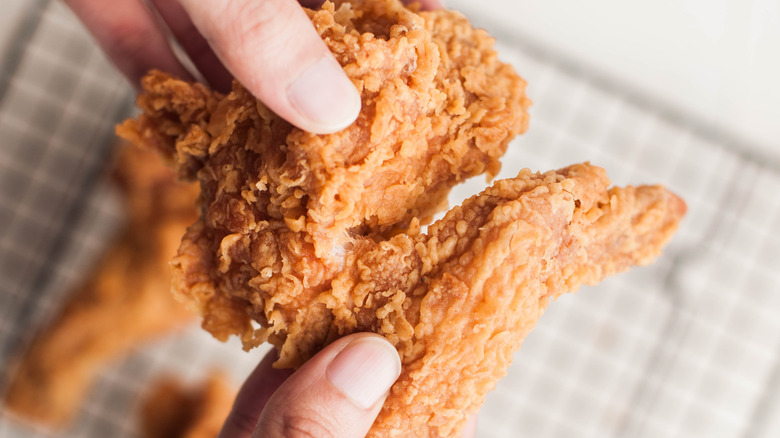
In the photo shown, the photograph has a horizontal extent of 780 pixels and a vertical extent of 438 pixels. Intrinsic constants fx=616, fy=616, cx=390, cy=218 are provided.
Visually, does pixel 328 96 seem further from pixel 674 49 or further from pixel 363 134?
pixel 674 49

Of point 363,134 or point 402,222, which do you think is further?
point 402,222

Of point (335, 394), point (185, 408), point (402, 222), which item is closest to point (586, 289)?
point (402, 222)

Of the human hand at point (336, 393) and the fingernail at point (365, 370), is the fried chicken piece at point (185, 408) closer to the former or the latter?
the human hand at point (336, 393)

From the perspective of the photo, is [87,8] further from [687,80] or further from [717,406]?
[717,406]

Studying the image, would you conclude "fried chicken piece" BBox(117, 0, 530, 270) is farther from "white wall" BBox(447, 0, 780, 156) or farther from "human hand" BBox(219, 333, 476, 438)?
"white wall" BBox(447, 0, 780, 156)

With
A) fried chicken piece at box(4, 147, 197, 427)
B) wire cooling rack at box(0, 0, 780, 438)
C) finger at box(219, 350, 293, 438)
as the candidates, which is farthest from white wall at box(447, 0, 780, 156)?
finger at box(219, 350, 293, 438)

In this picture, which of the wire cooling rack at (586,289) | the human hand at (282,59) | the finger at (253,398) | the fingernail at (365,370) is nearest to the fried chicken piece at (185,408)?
the wire cooling rack at (586,289)
